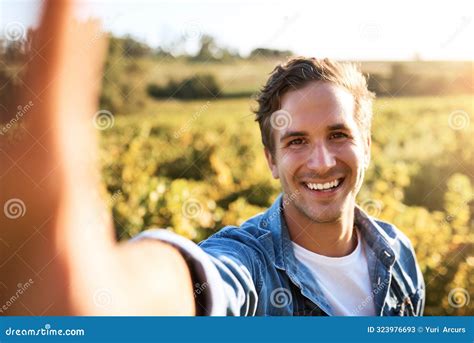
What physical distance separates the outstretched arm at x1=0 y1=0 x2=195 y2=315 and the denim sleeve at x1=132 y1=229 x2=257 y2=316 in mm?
56

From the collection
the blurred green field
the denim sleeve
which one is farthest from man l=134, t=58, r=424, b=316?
the blurred green field

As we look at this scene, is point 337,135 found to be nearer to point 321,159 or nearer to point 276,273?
point 321,159

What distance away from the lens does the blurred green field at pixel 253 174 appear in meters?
3.47

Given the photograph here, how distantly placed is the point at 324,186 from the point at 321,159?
110 millimetres

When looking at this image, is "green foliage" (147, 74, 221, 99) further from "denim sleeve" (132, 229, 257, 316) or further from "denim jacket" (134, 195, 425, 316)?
"denim sleeve" (132, 229, 257, 316)

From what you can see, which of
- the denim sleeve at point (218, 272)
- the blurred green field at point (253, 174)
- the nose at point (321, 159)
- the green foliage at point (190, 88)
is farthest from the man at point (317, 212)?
the green foliage at point (190, 88)

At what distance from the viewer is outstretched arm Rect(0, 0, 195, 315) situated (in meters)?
0.96

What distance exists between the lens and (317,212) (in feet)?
8.51

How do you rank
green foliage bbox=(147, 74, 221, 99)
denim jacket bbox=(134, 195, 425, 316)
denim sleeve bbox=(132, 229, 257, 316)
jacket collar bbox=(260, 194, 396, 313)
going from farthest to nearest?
green foliage bbox=(147, 74, 221, 99) → jacket collar bbox=(260, 194, 396, 313) → denim jacket bbox=(134, 195, 425, 316) → denim sleeve bbox=(132, 229, 257, 316)

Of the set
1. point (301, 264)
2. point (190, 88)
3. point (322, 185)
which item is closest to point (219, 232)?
point (301, 264)

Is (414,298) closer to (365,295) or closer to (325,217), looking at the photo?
(365,295)

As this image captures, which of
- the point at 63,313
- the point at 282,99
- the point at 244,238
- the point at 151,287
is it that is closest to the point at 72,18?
the point at 63,313

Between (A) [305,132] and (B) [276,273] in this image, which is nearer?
(B) [276,273]

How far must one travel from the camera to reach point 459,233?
145 inches
